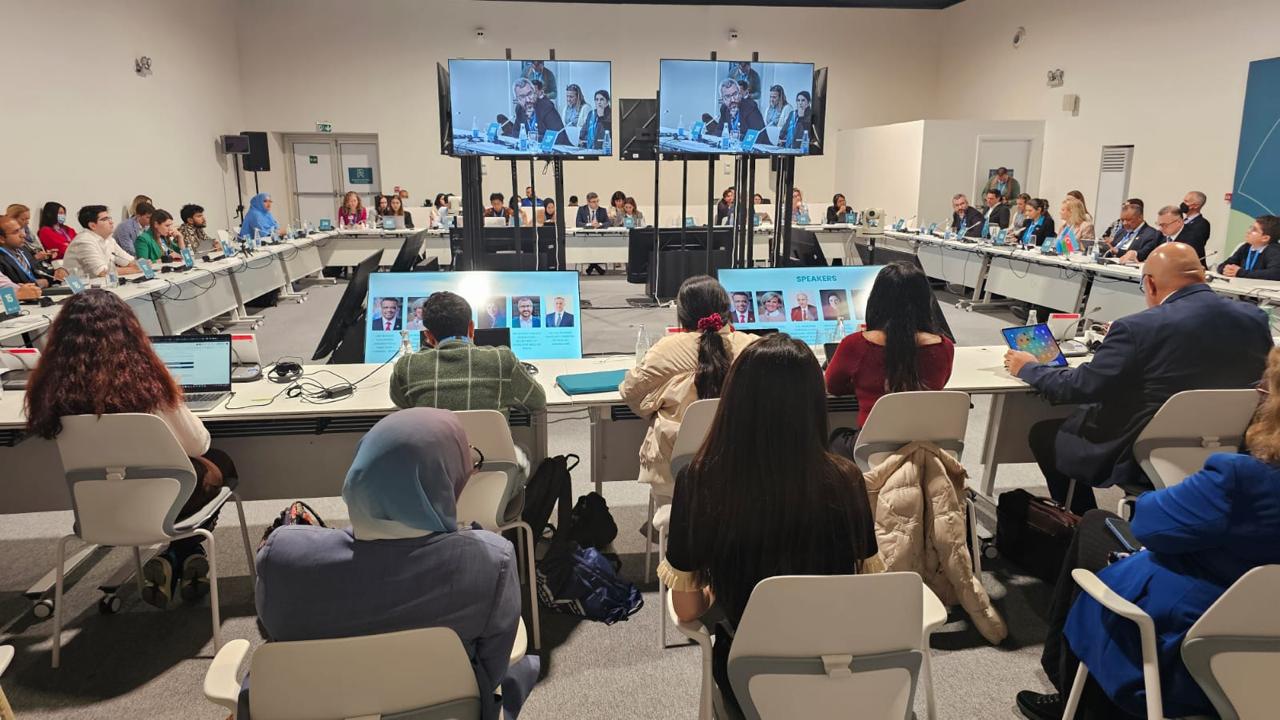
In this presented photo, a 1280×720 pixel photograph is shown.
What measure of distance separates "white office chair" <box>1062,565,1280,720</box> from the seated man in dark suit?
467 centimetres

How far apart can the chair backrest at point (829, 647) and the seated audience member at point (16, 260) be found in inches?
243

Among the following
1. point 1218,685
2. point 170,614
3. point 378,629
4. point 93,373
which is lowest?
point 170,614

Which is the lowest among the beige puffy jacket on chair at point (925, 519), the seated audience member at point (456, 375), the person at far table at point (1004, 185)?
the beige puffy jacket on chair at point (925, 519)

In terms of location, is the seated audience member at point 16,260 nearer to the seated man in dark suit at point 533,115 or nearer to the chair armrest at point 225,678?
the seated man in dark suit at point 533,115

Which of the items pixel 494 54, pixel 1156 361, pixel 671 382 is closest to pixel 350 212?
pixel 494 54

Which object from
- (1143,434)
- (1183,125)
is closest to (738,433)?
(1143,434)

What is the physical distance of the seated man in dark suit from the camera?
5375mm

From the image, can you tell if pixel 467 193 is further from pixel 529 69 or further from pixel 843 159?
pixel 843 159

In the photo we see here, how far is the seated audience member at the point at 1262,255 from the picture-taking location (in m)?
6.03

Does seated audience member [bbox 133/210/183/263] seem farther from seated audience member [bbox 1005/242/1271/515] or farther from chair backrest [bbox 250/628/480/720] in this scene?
seated audience member [bbox 1005/242/1271/515]

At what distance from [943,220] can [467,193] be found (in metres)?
8.13

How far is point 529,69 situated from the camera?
5.33 metres

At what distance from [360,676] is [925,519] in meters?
1.81

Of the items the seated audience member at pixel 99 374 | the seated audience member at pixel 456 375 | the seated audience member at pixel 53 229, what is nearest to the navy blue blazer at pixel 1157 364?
the seated audience member at pixel 456 375
